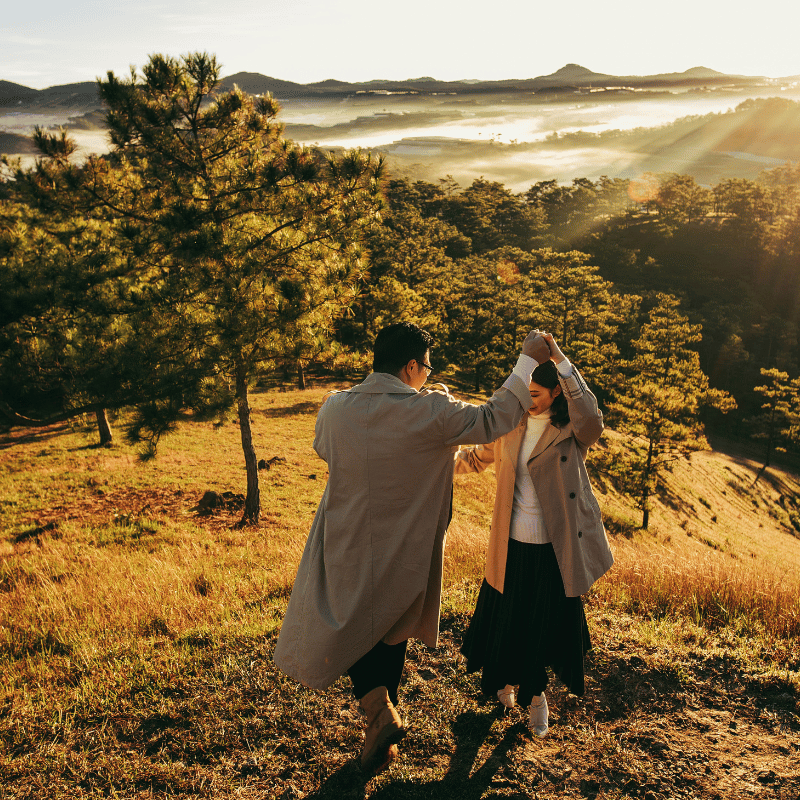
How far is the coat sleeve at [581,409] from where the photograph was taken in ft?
8.55

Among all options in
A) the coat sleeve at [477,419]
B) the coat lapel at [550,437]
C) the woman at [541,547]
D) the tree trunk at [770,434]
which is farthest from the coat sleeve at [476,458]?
the tree trunk at [770,434]

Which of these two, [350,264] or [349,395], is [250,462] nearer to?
[350,264]

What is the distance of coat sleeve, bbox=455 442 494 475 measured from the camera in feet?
9.98

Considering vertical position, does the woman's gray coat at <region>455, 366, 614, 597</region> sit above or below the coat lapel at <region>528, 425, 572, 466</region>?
below

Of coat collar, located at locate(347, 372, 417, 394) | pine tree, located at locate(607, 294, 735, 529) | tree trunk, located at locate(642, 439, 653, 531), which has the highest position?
coat collar, located at locate(347, 372, 417, 394)

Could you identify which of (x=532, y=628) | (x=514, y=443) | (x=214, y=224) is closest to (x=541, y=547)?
(x=532, y=628)

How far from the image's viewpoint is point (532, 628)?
9.58 feet

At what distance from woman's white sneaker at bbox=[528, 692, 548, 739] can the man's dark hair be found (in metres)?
2.14

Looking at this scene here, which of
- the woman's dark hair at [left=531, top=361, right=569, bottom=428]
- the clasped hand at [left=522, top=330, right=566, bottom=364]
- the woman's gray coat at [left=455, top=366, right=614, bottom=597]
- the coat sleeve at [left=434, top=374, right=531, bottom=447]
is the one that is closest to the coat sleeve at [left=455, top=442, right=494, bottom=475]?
the woman's gray coat at [left=455, top=366, right=614, bottom=597]

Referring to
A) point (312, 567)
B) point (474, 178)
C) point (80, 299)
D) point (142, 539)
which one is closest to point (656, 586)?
point (312, 567)

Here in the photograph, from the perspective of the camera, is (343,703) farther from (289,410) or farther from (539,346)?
(289,410)

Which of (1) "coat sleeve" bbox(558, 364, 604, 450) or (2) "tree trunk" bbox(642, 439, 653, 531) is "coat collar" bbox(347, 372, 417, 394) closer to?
(1) "coat sleeve" bbox(558, 364, 604, 450)

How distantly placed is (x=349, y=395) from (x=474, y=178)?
8952 centimetres

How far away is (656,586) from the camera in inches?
173
